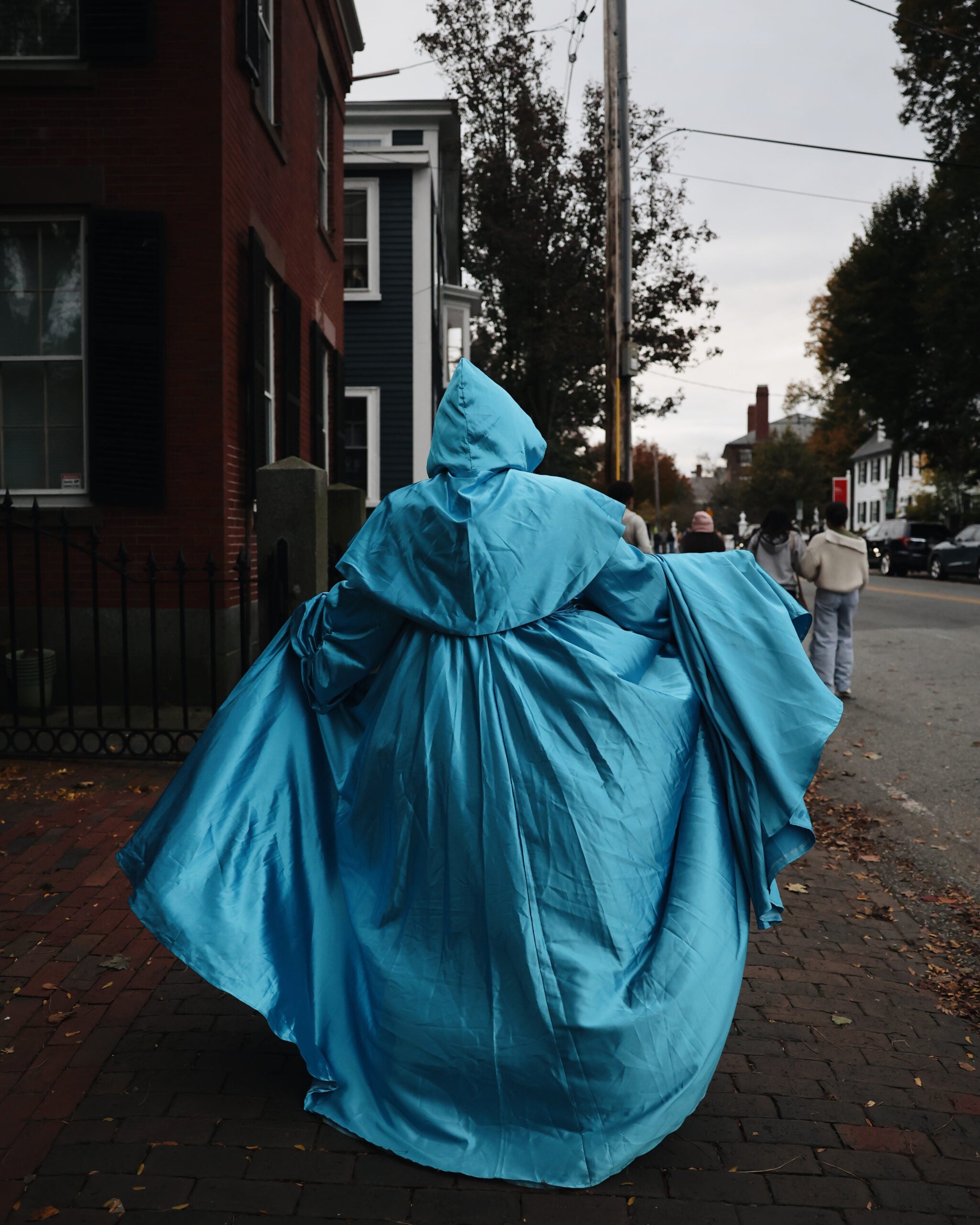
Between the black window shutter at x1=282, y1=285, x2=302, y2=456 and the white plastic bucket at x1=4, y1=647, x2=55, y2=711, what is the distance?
11.7 ft

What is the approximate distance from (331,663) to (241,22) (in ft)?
24.7

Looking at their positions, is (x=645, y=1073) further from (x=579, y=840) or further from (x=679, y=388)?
(x=679, y=388)

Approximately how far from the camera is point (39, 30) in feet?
26.9

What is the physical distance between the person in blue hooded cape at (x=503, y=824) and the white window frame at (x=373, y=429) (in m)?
15.9

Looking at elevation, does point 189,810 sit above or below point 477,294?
below

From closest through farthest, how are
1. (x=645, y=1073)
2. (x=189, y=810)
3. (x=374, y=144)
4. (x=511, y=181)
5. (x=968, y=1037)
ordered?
(x=645, y=1073) < (x=189, y=810) < (x=968, y=1037) < (x=374, y=144) < (x=511, y=181)

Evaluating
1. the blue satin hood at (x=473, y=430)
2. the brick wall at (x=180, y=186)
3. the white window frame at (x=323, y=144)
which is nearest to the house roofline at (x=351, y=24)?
the white window frame at (x=323, y=144)

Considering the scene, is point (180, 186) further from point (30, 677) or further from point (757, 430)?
point (757, 430)

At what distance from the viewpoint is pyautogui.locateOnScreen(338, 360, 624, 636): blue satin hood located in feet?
9.28

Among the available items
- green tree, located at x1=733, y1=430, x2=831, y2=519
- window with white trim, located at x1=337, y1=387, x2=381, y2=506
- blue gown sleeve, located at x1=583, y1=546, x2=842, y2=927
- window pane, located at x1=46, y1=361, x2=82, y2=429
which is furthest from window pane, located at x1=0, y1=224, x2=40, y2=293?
green tree, located at x1=733, y1=430, x2=831, y2=519

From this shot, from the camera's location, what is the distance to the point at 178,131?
26.9 feet

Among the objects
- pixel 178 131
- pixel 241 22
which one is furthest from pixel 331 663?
pixel 241 22

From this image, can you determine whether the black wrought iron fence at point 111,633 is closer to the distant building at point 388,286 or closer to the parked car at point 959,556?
the distant building at point 388,286

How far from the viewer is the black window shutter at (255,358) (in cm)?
885
